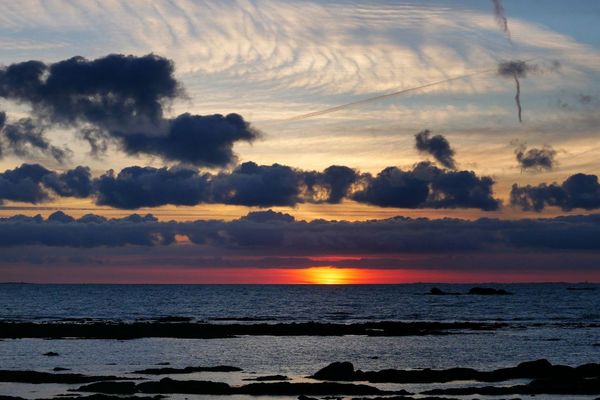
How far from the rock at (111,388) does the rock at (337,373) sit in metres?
12.5

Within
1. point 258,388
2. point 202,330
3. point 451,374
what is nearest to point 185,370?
point 258,388

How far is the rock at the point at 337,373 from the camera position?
191 ft

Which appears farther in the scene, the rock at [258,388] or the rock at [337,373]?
the rock at [337,373]

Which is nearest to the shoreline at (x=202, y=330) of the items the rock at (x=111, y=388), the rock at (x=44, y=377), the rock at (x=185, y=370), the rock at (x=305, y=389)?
the rock at (x=185, y=370)

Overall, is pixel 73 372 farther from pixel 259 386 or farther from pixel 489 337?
pixel 489 337

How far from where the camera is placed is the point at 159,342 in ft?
287

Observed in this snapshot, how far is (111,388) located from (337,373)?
48.5 ft

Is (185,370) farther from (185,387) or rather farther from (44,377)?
(185,387)

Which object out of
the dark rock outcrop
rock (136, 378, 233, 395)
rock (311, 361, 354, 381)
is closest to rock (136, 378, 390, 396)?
rock (136, 378, 233, 395)

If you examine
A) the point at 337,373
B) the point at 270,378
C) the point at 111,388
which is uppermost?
the point at 337,373

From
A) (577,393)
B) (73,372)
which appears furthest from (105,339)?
(577,393)

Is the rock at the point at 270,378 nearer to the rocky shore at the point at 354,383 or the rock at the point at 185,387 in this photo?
the rocky shore at the point at 354,383

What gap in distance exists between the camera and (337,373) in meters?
58.7

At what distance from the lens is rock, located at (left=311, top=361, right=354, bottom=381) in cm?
5822
